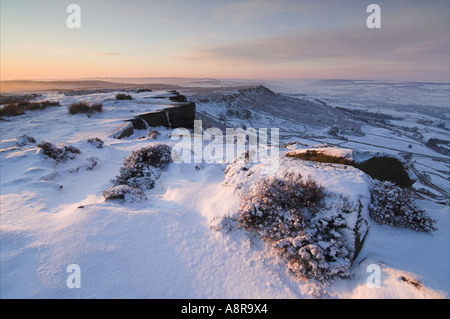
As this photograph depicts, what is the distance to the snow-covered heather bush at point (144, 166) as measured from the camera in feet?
21.8

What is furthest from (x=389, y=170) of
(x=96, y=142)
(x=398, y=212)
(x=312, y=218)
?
(x=96, y=142)

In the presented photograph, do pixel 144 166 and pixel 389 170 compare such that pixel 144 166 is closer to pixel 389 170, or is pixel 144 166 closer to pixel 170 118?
pixel 389 170

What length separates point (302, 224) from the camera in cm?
408

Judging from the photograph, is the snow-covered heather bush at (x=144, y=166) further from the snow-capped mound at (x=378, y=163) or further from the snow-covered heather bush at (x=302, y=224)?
the snow-capped mound at (x=378, y=163)

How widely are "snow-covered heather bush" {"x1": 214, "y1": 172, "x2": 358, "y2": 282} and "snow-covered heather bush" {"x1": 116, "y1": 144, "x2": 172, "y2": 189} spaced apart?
11.2 feet

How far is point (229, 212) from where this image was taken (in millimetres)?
4973

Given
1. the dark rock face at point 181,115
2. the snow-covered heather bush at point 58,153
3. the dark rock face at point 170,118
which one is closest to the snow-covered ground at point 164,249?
the snow-covered heather bush at point 58,153

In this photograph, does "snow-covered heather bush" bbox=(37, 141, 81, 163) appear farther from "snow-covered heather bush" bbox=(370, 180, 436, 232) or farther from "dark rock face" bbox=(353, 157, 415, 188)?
"dark rock face" bbox=(353, 157, 415, 188)

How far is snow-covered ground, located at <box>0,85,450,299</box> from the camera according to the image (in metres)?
3.17

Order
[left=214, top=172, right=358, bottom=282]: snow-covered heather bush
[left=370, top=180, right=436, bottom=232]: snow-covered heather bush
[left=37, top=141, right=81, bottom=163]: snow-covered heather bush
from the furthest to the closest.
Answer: [left=37, top=141, right=81, bottom=163]: snow-covered heather bush
[left=370, top=180, right=436, bottom=232]: snow-covered heather bush
[left=214, top=172, right=358, bottom=282]: snow-covered heather bush

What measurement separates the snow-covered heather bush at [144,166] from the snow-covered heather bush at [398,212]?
652cm

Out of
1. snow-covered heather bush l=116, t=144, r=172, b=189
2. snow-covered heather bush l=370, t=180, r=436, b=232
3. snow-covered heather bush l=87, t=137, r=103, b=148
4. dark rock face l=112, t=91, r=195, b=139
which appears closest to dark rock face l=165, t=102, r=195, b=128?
dark rock face l=112, t=91, r=195, b=139

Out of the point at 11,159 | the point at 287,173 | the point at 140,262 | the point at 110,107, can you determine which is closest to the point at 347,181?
the point at 287,173
